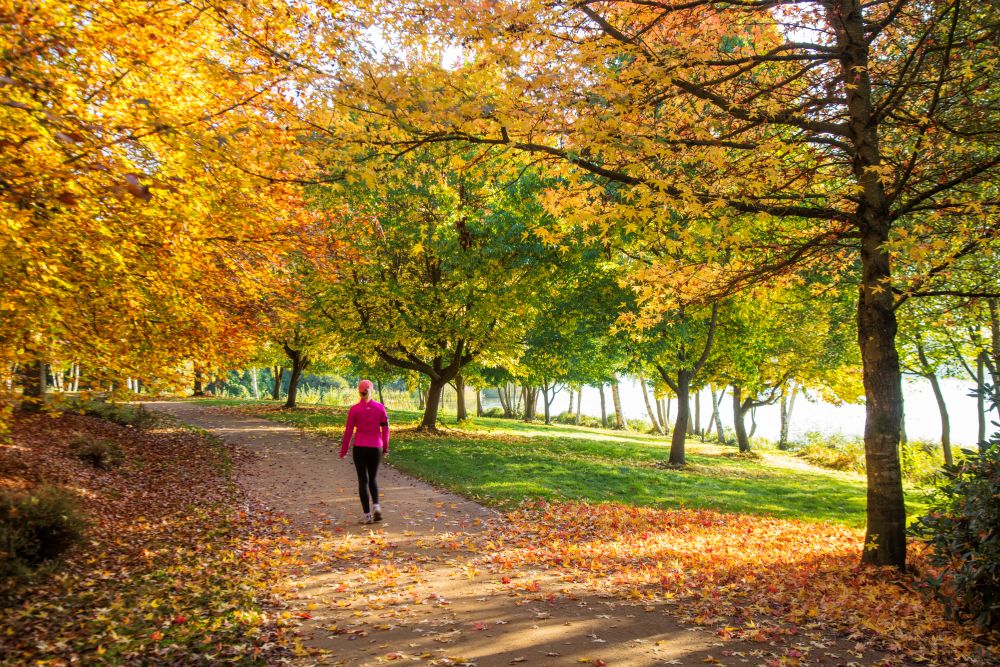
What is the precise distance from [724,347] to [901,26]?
55.1ft

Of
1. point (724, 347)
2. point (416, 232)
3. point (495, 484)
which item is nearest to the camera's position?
point (495, 484)

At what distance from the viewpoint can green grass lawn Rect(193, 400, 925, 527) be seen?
41.5 feet

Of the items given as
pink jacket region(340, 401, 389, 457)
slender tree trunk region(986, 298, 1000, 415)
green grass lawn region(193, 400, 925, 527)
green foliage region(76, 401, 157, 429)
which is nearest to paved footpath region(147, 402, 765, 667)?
pink jacket region(340, 401, 389, 457)

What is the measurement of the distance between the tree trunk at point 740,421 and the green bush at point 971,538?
2170 cm

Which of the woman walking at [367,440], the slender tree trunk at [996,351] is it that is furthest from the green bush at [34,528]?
the slender tree trunk at [996,351]

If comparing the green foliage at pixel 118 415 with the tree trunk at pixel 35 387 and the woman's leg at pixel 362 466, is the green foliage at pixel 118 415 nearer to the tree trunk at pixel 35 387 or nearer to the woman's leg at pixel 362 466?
the tree trunk at pixel 35 387

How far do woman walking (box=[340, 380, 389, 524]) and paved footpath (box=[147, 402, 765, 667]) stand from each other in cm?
52

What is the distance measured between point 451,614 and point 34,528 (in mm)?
4886

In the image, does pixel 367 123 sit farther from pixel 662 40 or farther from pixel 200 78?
pixel 662 40

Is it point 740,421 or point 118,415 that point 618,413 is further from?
point 118,415

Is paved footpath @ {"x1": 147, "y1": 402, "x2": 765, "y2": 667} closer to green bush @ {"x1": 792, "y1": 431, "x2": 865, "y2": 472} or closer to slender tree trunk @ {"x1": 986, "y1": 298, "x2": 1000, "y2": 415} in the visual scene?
slender tree trunk @ {"x1": 986, "y1": 298, "x2": 1000, "y2": 415}

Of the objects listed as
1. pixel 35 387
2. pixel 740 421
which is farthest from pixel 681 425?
pixel 35 387

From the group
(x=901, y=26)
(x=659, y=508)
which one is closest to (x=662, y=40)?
(x=901, y=26)

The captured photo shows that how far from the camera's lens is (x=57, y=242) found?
18.3ft
